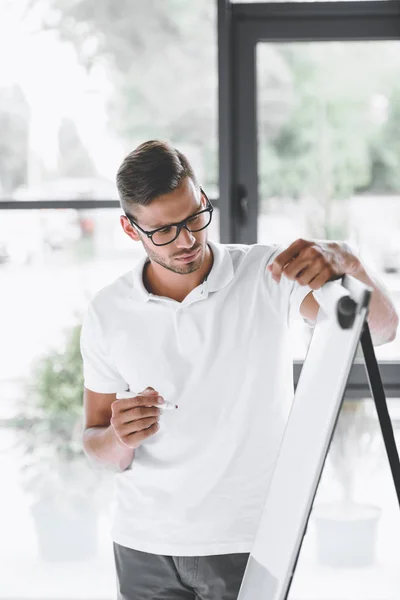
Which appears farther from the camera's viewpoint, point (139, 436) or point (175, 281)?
point (175, 281)

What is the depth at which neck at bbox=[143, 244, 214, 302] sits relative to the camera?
5.47 feet

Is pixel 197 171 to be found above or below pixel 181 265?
Answer: above

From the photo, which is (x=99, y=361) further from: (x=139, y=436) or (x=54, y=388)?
(x=54, y=388)

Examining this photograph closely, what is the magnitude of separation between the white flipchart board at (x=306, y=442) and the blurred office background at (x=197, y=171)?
4.45 ft

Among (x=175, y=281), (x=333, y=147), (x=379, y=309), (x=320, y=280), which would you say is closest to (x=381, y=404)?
(x=320, y=280)

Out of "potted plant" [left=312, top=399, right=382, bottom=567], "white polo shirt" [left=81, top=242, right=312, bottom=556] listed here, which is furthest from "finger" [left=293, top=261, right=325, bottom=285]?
"potted plant" [left=312, top=399, right=382, bottom=567]

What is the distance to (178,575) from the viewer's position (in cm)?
163

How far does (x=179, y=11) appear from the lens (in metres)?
2.59

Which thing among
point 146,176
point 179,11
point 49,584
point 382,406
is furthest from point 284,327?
point 49,584

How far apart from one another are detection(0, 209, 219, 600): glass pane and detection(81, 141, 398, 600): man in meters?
1.04

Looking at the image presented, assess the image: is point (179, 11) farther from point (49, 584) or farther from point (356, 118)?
point (49, 584)

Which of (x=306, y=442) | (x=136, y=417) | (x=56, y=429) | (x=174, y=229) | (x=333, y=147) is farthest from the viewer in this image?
(x=56, y=429)

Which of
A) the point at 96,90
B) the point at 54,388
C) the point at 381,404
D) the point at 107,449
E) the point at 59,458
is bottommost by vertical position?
the point at 59,458

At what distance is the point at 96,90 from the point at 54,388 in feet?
3.28
